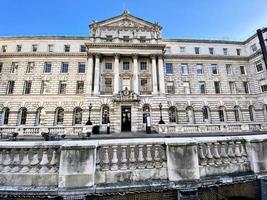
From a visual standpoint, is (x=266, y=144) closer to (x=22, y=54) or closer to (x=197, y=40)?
(x=197, y=40)

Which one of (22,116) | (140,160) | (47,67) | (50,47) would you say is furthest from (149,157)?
(50,47)

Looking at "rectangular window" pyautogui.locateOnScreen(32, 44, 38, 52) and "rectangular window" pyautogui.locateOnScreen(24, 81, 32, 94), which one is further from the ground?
"rectangular window" pyautogui.locateOnScreen(32, 44, 38, 52)

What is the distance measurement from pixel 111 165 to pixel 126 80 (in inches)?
1002

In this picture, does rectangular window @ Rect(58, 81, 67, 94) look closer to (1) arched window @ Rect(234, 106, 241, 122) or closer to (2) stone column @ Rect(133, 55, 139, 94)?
(2) stone column @ Rect(133, 55, 139, 94)

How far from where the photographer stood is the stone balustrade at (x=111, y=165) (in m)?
3.66

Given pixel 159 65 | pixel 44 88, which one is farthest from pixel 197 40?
pixel 44 88

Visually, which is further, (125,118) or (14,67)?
(14,67)

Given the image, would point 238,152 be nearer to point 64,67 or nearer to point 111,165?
point 111,165

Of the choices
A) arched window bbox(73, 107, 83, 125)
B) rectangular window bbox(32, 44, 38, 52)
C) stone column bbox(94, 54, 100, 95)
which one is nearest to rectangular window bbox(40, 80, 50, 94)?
arched window bbox(73, 107, 83, 125)

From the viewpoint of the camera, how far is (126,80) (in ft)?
94.6

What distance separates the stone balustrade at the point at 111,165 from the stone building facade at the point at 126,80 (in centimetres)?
2106

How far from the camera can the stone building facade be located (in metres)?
26.9

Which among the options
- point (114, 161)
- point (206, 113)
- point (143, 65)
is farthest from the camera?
point (206, 113)

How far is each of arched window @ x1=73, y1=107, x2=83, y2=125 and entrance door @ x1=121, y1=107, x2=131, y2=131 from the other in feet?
25.0
